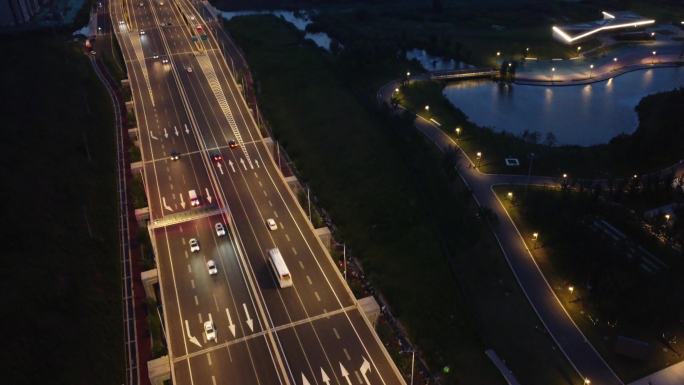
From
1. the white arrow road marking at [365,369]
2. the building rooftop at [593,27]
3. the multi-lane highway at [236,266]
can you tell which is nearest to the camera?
the white arrow road marking at [365,369]

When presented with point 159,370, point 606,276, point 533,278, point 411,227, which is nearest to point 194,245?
point 159,370

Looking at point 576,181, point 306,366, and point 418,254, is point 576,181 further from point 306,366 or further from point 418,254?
point 306,366

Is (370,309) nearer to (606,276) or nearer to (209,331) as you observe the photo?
(209,331)

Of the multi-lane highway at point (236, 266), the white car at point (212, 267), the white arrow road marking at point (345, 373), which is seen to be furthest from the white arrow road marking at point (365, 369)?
the white car at point (212, 267)

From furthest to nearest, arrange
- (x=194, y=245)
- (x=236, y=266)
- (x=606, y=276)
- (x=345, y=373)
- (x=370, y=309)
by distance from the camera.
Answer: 1. (x=194, y=245)
2. (x=236, y=266)
3. (x=606, y=276)
4. (x=370, y=309)
5. (x=345, y=373)

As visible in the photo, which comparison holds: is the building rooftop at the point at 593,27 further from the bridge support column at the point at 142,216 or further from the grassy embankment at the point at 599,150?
the bridge support column at the point at 142,216
